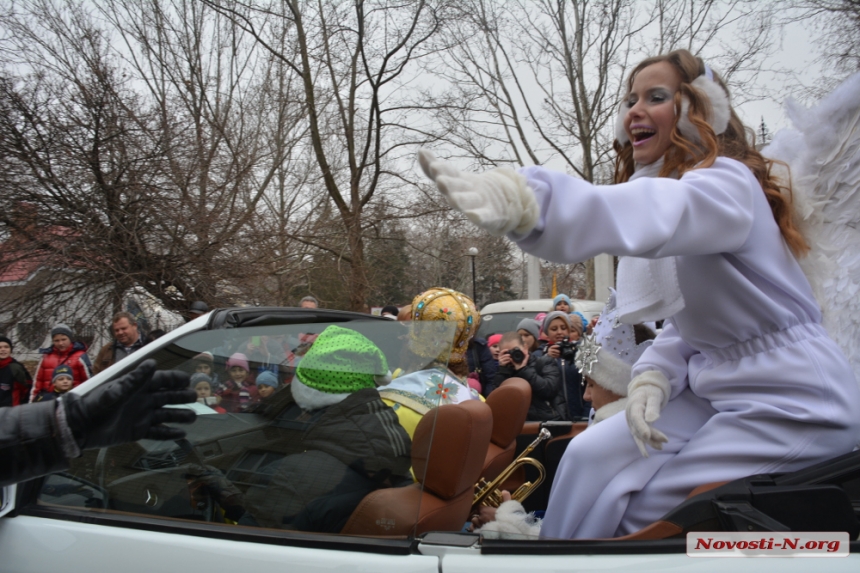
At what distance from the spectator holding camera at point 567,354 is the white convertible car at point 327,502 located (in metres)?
3.05

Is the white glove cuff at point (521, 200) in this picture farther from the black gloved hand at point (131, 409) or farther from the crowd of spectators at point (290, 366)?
the black gloved hand at point (131, 409)

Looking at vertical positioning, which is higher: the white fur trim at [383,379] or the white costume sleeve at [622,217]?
the white costume sleeve at [622,217]

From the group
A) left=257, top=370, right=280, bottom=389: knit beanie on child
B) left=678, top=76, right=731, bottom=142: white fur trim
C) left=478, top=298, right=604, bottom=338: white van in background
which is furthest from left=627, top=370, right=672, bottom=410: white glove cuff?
left=478, top=298, right=604, bottom=338: white van in background

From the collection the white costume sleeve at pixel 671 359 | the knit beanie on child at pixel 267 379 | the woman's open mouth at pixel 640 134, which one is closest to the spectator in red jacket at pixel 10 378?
the knit beanie on child at pixel 267 379

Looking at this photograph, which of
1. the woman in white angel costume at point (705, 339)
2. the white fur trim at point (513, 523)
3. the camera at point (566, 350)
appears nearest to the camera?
the woman in white angel costume at point (705, 339)

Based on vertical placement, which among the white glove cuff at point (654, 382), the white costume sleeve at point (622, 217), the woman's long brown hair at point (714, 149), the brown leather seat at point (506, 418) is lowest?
the brown leather seat at point (506, 418)

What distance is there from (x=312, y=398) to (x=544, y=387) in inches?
123

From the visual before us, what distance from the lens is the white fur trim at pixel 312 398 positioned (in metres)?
1.59

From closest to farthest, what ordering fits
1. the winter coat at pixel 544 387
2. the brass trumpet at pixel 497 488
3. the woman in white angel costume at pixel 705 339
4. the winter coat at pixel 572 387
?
the woman in white angel costume at pixel 705 339
the brass trumpet at pixel 497 488
the winter coat at pixel 544 387
the winter coat at pixel 572 387

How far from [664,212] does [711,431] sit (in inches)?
27.0

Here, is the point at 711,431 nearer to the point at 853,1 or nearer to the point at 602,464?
the point at 602,464

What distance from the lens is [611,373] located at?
225 cm

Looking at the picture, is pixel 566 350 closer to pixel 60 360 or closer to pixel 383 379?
pixel 383 379

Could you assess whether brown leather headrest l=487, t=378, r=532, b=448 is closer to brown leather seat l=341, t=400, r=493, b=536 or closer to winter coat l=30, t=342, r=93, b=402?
brown leather seat l=341, t=400, r=493, b=536
